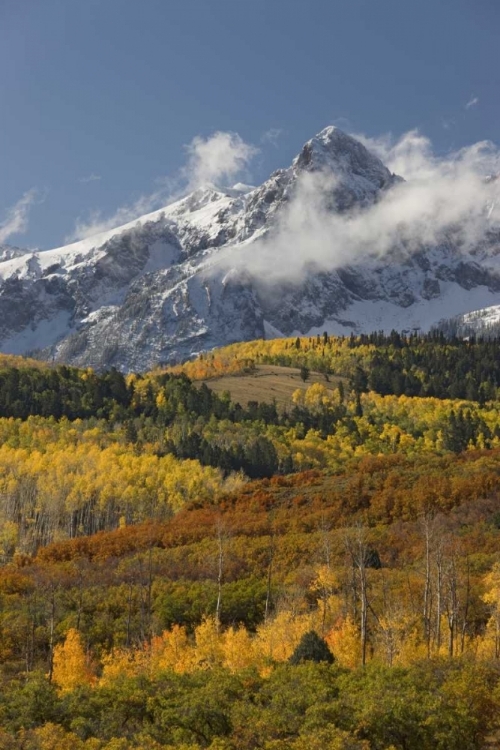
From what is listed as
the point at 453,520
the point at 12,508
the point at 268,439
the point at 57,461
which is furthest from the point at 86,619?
the point at 268,439

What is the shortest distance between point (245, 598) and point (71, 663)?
19.2 meters

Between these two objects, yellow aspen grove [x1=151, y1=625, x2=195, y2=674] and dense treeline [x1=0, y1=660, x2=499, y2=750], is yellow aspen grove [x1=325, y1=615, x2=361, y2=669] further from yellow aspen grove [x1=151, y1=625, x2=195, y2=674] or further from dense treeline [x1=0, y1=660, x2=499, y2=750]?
dense treeline [x1=0, y1=660, x2=499, y2=750]

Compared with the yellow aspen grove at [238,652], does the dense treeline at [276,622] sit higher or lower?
higher

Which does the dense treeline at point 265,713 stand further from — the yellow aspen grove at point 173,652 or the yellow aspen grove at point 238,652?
the yellow aspen grove at point 173,652

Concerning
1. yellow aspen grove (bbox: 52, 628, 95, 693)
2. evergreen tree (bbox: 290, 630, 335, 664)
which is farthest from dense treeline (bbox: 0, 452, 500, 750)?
evergreen tree (bbox: 290, 630, 335, 664)

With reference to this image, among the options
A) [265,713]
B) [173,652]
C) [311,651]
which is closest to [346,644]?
[311,651]

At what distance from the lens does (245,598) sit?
6769 cm

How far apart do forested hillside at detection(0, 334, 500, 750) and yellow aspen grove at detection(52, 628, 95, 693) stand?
21 cm

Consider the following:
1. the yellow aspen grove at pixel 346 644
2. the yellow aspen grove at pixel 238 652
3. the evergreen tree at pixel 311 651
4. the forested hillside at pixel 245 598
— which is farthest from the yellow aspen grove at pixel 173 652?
the yellow aspen grove at pixel 346 644

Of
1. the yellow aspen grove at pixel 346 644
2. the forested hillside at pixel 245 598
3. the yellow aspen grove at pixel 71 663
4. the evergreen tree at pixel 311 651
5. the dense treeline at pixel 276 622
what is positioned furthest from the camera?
the yellow aspen grove at pixel 346 644

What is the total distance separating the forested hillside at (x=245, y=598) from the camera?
32.8m

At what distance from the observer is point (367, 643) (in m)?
55.2

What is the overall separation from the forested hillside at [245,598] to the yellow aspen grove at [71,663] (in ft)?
0.69

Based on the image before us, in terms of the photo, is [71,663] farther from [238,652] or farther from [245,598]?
[245,598]
